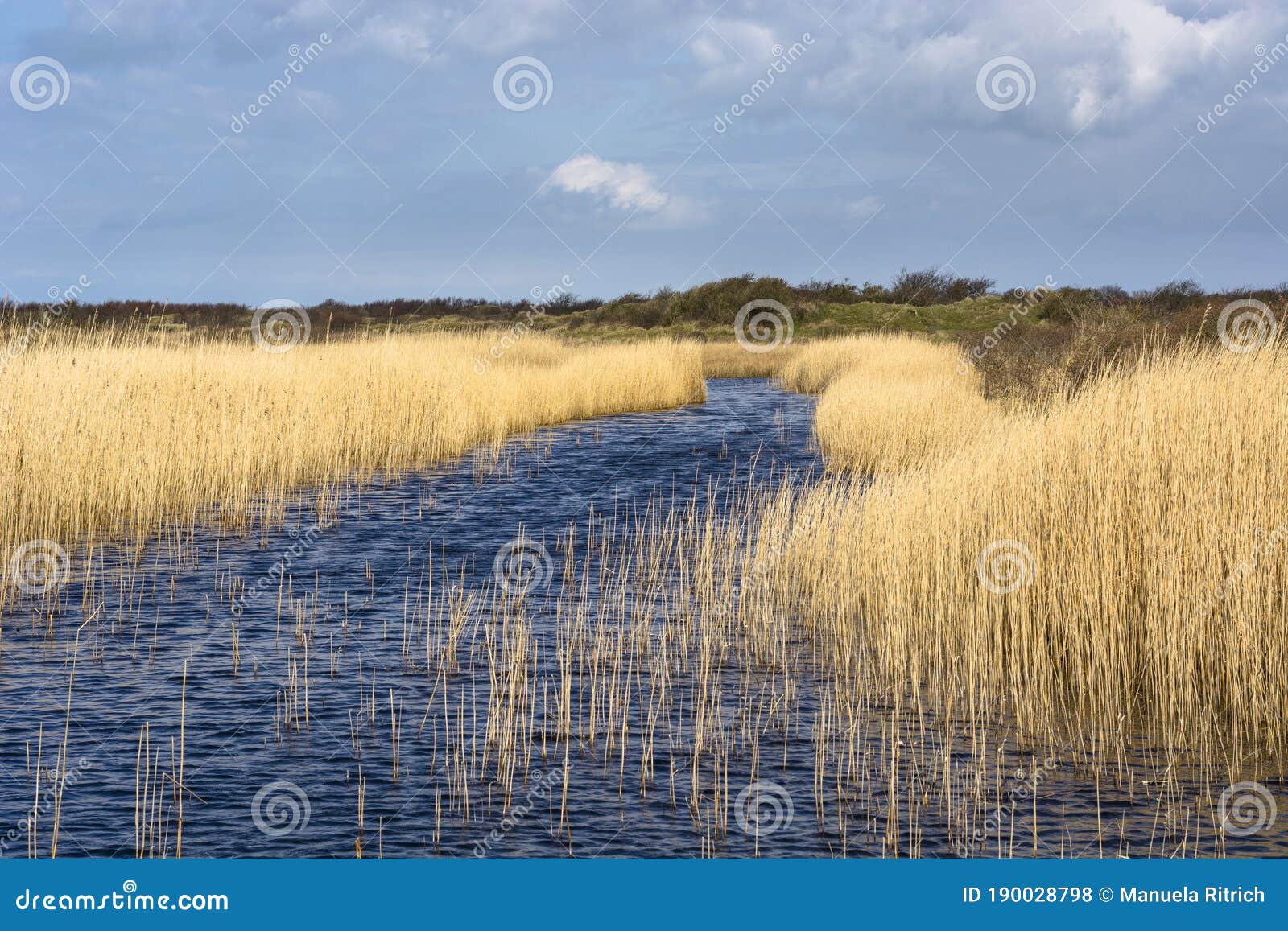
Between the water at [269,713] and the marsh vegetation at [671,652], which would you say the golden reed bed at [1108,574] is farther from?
the water at [269,713]

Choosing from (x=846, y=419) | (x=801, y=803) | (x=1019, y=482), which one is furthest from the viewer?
(x=846, y=419)

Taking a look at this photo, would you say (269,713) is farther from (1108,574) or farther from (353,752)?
(1108,574)

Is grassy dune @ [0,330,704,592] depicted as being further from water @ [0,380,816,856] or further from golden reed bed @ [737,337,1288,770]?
golden reed bed @ [737,337,1288,770]

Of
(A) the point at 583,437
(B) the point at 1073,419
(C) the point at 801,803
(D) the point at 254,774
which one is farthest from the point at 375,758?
(A) the point at 583,437

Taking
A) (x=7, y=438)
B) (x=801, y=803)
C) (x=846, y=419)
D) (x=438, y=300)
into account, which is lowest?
(x=801, y=803)

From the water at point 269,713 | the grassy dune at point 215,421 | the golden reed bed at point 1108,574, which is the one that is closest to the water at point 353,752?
the water at point 269,713

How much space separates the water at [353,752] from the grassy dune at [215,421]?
55.4 inches

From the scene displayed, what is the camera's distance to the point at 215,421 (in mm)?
13930

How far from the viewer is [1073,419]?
8.37 m

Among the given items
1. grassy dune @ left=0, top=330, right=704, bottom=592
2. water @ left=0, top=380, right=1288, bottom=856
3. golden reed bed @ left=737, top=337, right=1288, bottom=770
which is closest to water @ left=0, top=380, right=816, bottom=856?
water @ left=0, top=380, right=1288, bottom=856

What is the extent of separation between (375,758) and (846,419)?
1240 cm

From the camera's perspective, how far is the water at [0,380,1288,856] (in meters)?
5.13

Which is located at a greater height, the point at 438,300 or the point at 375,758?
the point at 438,300

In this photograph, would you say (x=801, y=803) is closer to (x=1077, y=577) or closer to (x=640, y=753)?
(x=640, y=753)
